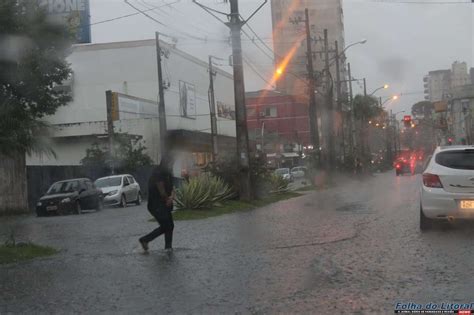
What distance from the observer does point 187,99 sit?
56.8 m

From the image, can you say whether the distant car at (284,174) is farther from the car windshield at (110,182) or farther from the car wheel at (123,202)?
the car windshield at (110,182)

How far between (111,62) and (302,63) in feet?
86.4

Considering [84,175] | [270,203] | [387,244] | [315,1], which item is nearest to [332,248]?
[387,244]

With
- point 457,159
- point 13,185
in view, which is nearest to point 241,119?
point 13,185

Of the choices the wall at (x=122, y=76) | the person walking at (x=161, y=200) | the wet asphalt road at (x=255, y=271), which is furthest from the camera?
the wall at (x=122, y=76)

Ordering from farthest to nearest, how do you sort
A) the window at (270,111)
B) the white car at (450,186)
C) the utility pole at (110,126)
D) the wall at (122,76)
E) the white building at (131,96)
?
the window at (270,111), the wall at (122,76), the white building at (131,96), the utility pole at (110,126), the white car at (450,186)

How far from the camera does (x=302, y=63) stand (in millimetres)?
71188

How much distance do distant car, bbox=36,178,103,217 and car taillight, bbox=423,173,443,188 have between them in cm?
1524

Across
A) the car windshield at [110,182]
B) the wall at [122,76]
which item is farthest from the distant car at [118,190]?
the wall at [122,76]

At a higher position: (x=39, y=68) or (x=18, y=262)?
(x=39, y=68)

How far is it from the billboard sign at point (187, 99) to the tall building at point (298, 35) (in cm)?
896

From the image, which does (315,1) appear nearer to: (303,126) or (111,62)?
(303,126)

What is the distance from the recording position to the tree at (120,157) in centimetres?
3669

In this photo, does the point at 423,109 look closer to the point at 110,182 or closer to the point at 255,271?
the point at 110,182
